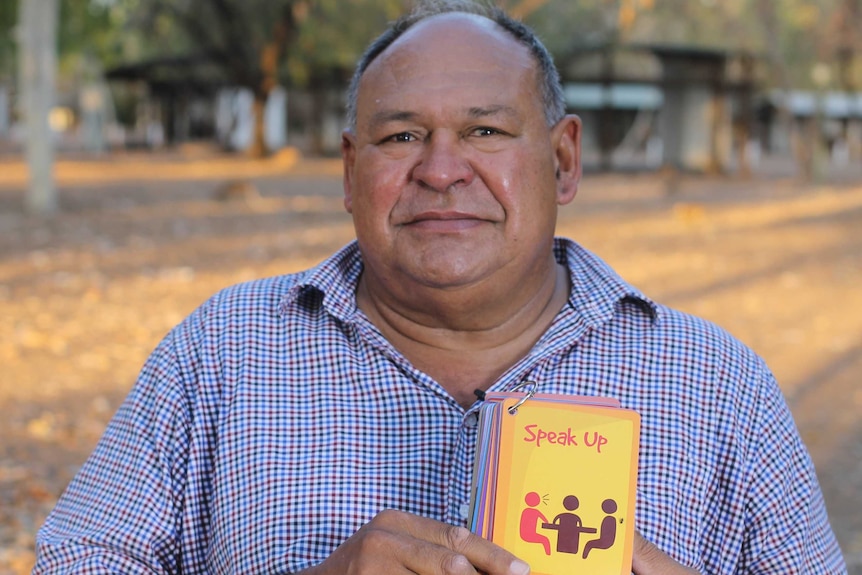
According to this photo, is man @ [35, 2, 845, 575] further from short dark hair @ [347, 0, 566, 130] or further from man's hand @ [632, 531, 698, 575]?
man's hand @ [632, 531, 698, 575]

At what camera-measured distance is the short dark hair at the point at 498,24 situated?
7.61 feet

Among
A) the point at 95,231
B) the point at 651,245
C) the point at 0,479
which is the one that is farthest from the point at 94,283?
the point at 651,245

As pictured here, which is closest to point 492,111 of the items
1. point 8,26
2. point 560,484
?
point 560,484

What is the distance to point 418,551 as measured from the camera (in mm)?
1688

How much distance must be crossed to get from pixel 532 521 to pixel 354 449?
58 cm

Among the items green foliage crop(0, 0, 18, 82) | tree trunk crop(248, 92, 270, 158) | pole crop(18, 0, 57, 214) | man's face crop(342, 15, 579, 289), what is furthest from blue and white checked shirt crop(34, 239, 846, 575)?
tree trunk crop(248, 92, 270, 158)

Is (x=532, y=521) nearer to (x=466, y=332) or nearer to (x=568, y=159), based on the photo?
(x=466, y=332)

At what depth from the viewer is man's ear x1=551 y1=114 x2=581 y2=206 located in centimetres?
242

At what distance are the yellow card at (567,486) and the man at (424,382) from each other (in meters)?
0.43

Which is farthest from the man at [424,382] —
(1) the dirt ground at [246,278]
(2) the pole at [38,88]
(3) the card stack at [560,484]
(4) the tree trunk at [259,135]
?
(4) the tree trunk at [259,135]

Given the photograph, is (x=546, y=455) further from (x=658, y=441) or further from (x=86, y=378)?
(x=86, y=378)

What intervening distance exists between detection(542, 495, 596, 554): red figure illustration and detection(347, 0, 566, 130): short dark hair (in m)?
0.98

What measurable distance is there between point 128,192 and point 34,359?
551 inches

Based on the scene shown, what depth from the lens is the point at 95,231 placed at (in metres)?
14.5
